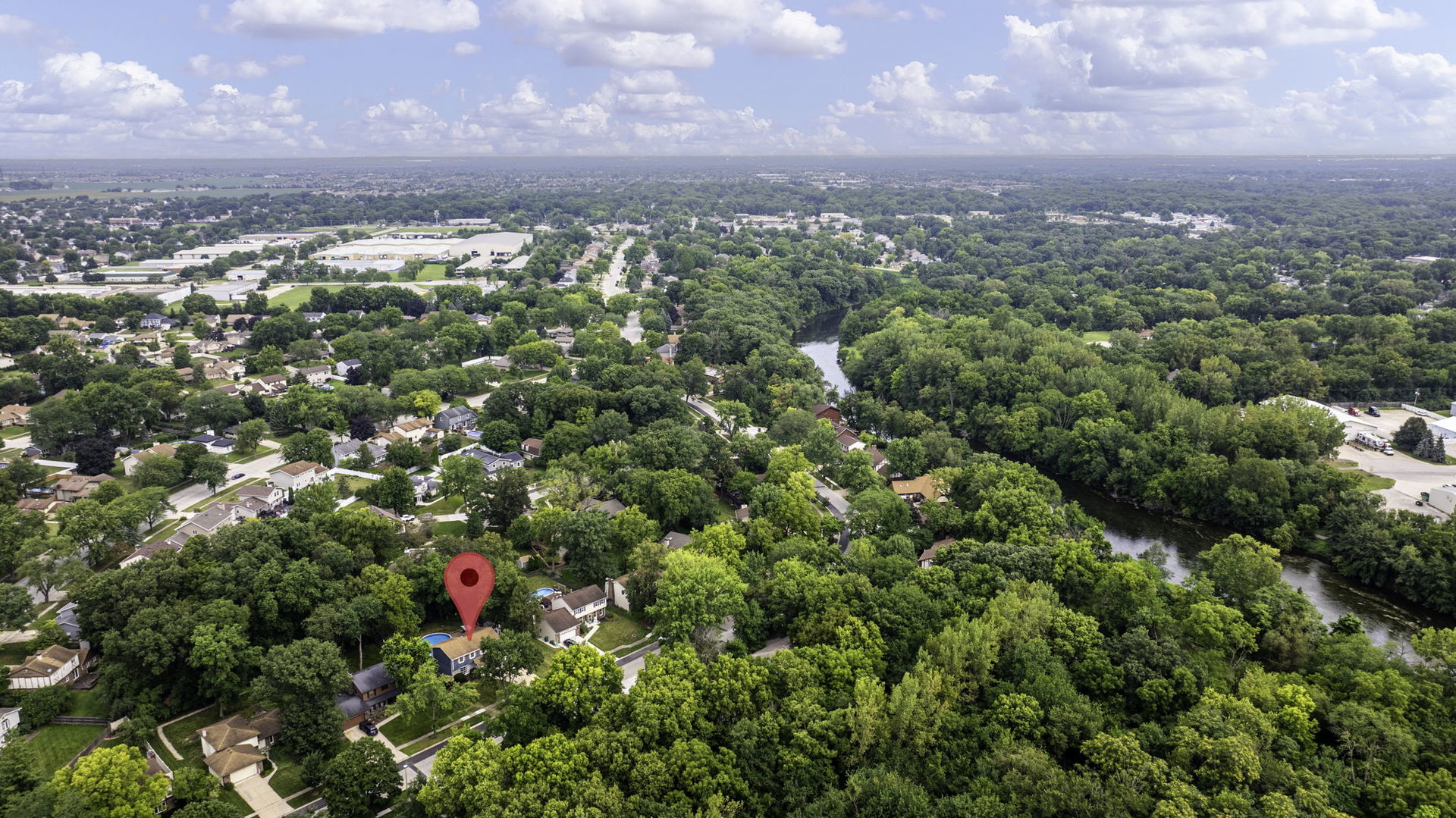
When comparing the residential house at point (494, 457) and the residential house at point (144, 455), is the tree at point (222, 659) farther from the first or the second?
the residential house at point (144, 455)

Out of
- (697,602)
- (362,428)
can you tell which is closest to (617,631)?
(697,602)

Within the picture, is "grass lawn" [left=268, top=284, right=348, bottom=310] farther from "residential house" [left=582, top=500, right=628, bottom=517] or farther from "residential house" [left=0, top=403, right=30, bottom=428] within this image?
"residential house" [left=582, top=500, right=628, bottom=517]

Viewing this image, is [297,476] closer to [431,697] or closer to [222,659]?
[222,659]

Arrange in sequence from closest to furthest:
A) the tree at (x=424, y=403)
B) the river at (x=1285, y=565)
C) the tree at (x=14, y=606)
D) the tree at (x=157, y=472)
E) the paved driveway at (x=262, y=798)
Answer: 1. the paved driveway at (x=262, y=798)
2. the tree at (x=14, y=606)
3. the river at (x=1285, y=565)
4. the tree at (x=157, y=472)
5. the tree at (x=424, y=403)

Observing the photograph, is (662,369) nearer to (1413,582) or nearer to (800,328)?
(800,328)

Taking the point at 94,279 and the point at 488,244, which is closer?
the point at 94,279

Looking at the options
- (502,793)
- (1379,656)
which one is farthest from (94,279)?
(1379,656)

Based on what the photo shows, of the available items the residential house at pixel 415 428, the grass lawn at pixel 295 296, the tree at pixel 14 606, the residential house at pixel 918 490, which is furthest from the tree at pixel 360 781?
the grass lawn at pixel 295 296
